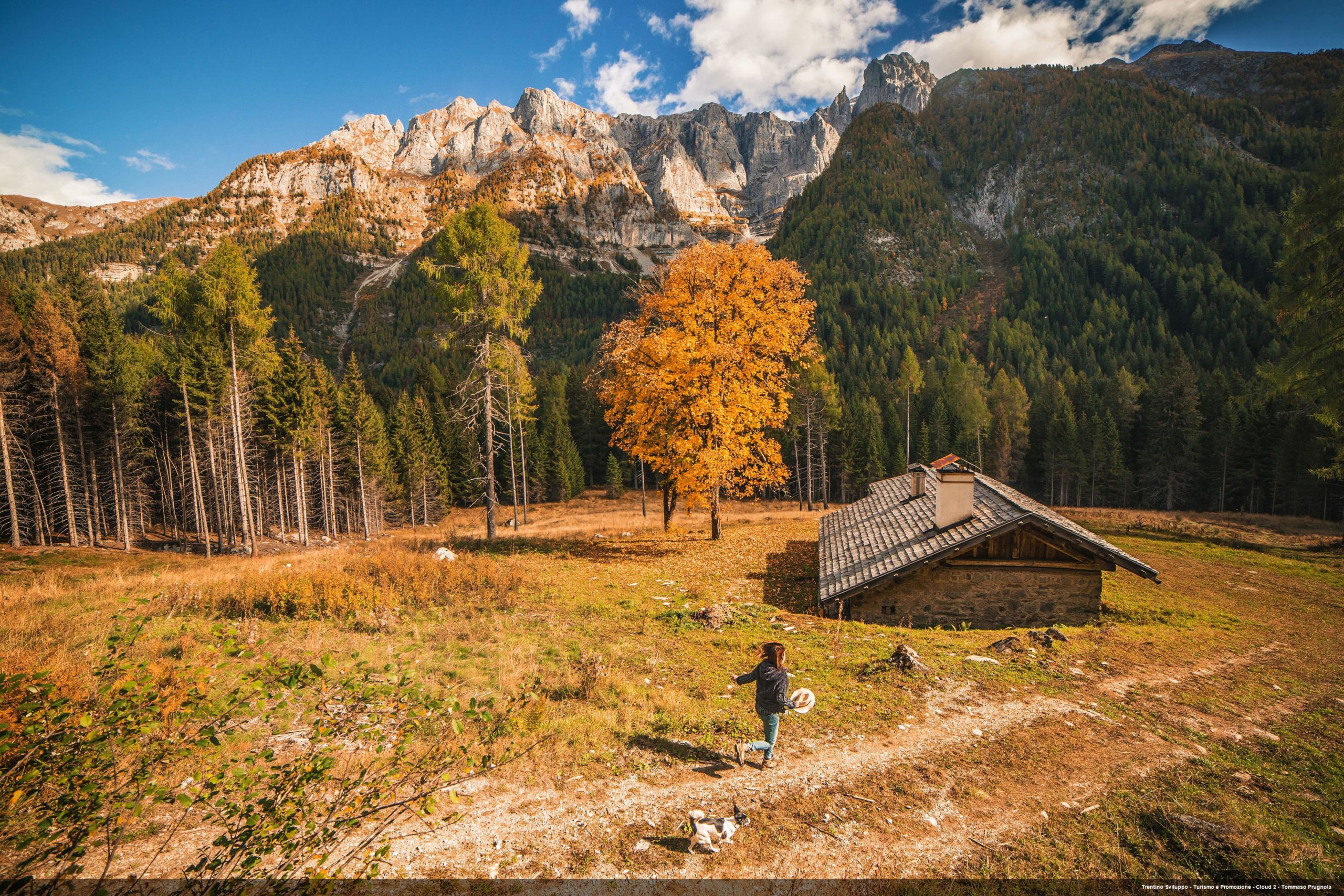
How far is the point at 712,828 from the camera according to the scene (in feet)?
19.1

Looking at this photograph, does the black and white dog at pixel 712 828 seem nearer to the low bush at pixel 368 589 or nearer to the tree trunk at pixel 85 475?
the low bush at pixel 368 589

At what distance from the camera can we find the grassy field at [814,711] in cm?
582

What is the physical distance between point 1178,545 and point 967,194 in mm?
216202

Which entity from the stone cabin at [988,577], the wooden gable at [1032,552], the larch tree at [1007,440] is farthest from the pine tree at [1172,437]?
the wooden gable at [1032,552]

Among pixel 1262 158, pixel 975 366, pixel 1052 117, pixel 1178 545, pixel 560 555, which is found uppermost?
pixel 1052 117

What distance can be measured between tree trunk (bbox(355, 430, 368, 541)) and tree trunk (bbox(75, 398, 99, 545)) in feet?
54.1

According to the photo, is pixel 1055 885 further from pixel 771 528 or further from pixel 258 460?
pixel 258 460

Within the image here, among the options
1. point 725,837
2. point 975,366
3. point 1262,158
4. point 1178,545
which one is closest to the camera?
point 725,837

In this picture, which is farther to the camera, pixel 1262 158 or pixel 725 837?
pixel 1262 158

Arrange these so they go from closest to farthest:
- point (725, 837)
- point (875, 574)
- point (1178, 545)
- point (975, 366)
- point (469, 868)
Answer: point (469, 868) → point (725, 837) → point (875, 574) → point (1178, 545) → point (975, 366)

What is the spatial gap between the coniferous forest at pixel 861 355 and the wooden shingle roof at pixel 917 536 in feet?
34.4

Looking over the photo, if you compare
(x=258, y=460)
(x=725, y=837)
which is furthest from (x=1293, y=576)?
(x=258, y=460)

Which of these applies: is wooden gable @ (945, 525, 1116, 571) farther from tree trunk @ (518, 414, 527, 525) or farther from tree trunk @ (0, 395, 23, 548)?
tree trunk @ (0, 395, 23, 548)

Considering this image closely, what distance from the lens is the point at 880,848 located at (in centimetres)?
588
